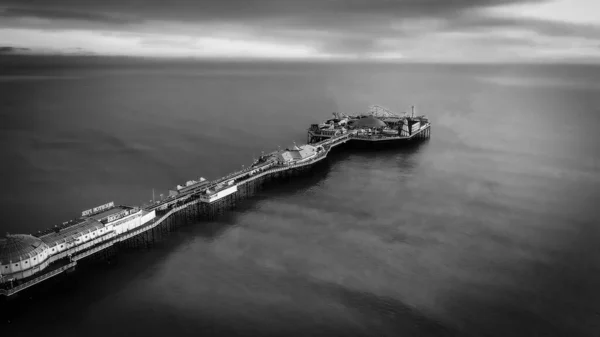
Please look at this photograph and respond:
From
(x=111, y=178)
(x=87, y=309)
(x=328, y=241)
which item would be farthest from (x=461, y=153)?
(x=87, y=309)

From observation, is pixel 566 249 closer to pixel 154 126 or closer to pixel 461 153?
pixel 461 153

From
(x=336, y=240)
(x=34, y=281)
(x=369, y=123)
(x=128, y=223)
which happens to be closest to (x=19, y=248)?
(x=34, y=281)

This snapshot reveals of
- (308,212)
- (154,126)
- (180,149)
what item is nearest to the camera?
(308,212)

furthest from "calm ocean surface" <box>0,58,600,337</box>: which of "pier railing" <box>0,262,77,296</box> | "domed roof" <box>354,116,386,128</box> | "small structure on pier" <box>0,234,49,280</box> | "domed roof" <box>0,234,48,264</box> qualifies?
"domed roof" <box>354,116,386,128</box>

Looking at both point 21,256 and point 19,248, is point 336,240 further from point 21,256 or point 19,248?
point 19,248

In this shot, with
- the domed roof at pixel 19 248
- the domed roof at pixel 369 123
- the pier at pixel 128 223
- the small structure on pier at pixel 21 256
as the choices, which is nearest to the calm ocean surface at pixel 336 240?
the pier at pixel 128 223

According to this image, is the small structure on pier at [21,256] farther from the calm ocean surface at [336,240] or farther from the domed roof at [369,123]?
the domed roof at [369,123]
